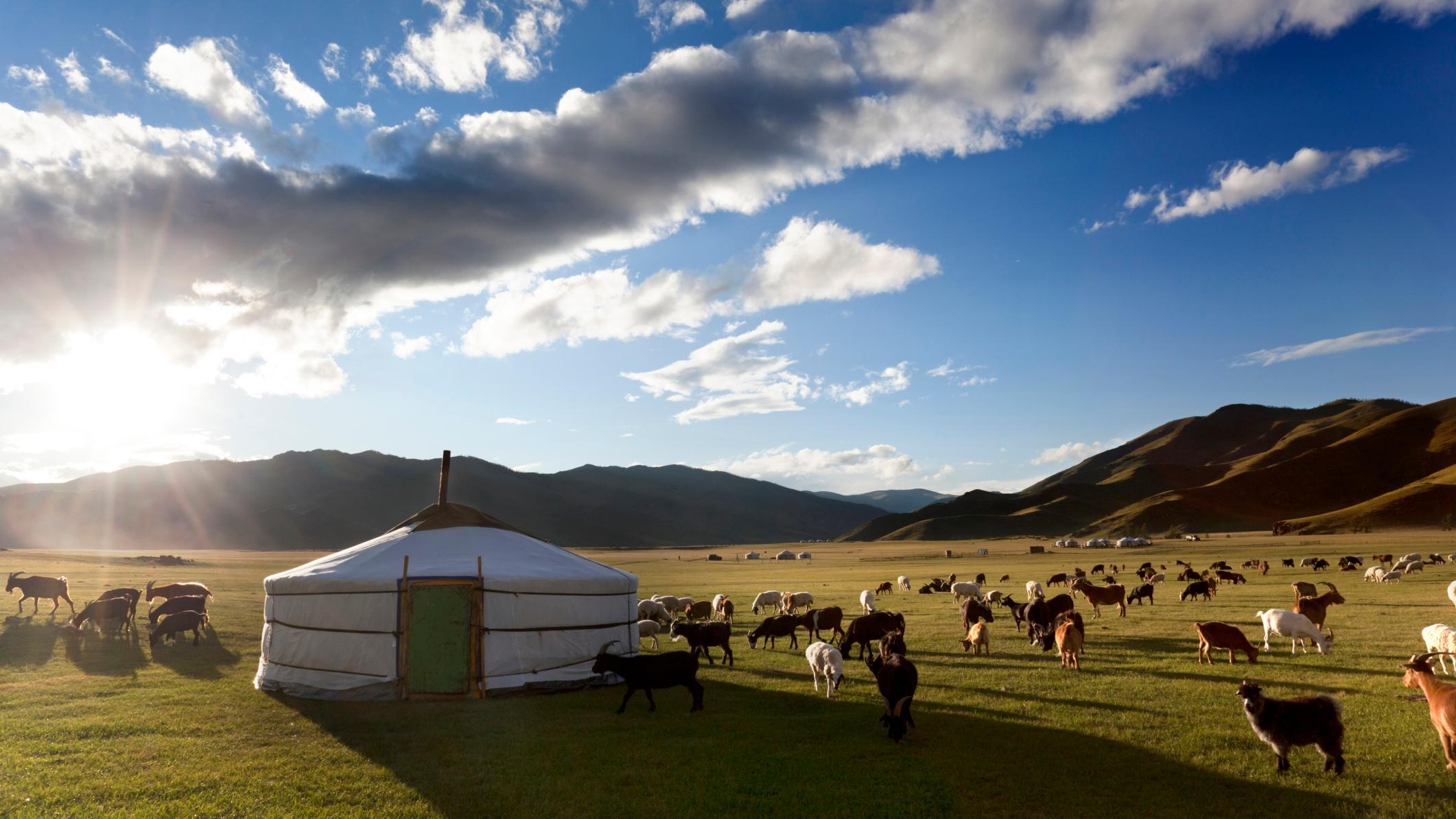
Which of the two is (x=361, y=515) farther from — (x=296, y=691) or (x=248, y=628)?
(x=296, y=691)

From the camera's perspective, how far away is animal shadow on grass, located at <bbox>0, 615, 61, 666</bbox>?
18312 millimetres

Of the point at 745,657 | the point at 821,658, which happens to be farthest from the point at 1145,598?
the point at 821,658

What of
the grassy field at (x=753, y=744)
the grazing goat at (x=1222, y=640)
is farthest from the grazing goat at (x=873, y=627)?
the grazing goat at (x=1222, y=640)

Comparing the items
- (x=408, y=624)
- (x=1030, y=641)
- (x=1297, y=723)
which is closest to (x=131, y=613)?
(x=408, y=624)

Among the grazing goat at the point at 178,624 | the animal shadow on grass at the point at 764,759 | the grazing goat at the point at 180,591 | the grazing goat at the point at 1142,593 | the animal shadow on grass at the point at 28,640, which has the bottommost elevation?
the grazing goat at the point at 1142,593

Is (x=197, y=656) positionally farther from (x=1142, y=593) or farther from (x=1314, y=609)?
(x=1142, y=593)

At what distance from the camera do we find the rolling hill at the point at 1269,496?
339 ft

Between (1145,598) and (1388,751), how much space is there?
2268 cm

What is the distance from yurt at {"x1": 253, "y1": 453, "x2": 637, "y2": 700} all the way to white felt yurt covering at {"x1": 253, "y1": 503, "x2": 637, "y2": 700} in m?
0.02

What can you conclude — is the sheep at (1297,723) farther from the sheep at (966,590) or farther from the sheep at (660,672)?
the sheep at (966,590)

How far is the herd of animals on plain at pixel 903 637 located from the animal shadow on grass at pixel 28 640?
0.93m

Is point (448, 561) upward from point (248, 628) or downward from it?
upward

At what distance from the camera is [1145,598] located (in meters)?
30.0

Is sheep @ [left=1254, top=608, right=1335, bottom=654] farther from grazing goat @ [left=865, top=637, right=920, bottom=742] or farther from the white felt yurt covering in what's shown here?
the white felt yurt covering
